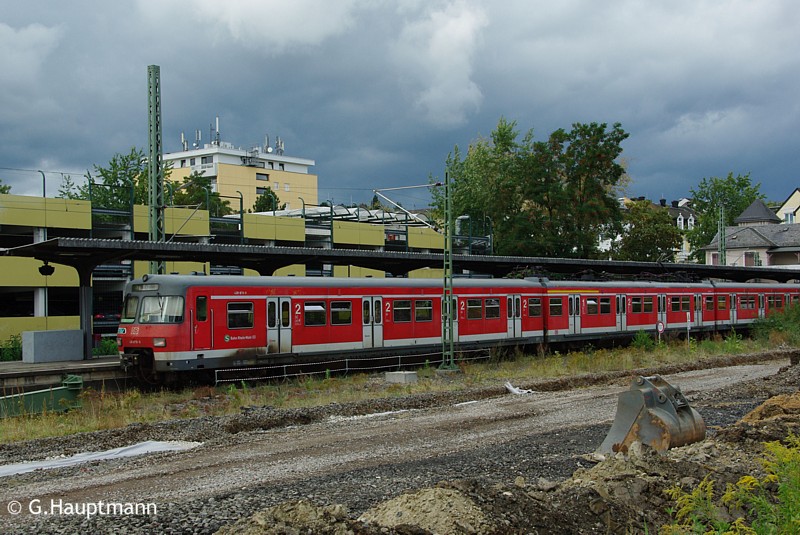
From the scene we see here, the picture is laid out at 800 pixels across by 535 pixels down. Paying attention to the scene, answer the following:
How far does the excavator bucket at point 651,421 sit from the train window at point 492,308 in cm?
1689

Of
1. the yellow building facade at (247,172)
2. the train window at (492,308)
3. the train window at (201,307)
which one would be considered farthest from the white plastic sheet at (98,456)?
the yellow building facade at (247,172)

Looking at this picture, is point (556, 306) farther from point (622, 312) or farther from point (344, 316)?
point (344, 316)

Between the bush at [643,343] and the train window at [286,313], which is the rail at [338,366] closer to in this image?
the train window at [286,313]

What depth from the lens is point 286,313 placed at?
73.0 feet

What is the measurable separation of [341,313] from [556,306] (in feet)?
34.3

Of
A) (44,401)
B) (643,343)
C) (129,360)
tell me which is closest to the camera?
(44,401)

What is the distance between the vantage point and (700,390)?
19.6m

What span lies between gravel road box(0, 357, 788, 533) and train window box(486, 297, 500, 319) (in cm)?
1050

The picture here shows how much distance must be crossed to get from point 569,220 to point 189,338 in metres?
42.1

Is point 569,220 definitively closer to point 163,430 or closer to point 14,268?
point 14,268

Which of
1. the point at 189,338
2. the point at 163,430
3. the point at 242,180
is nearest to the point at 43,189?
the point at 189,338

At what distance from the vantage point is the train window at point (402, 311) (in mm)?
25141

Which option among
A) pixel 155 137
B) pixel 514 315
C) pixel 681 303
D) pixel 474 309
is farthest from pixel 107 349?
pixel 681 303

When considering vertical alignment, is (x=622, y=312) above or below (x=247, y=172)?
below
